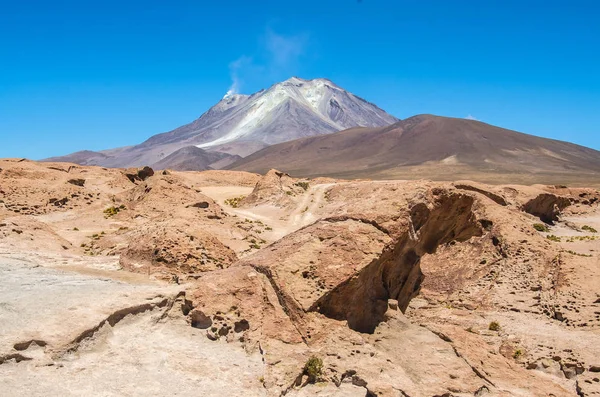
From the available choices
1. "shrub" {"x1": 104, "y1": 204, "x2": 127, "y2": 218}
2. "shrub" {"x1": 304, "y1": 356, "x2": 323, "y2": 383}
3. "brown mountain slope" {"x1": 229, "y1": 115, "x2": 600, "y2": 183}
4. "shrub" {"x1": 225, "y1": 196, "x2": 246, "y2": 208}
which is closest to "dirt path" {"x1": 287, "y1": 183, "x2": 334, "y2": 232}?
"shrub" {"x1": 225, "y1": 196, "x2": 246, "y2": 208}

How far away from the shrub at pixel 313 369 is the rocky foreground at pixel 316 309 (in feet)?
0.10

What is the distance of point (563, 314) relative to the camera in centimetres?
1526

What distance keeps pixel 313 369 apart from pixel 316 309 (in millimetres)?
1598

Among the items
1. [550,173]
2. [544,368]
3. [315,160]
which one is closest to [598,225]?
[544,368]

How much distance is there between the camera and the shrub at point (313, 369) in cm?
914

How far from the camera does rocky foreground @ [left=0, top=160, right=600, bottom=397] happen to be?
871 centimetres

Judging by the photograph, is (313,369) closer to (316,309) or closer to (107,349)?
(316,309)

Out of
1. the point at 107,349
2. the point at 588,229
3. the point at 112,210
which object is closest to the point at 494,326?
the point at 107,349

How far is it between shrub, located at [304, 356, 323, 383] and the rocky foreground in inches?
1.2

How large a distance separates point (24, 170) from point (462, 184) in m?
23.4

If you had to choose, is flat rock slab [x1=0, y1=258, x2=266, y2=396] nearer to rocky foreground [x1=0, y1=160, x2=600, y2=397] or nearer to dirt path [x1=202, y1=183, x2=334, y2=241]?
rocky foreground [x1=0, y1=160, x2=600, y2=397]

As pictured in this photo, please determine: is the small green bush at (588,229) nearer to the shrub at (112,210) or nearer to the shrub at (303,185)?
the shrub at (303,185)

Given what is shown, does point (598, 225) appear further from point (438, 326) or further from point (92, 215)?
point (92, 215)

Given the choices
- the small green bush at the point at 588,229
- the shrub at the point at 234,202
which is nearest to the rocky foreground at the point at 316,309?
the shrub at the point at 234,202
